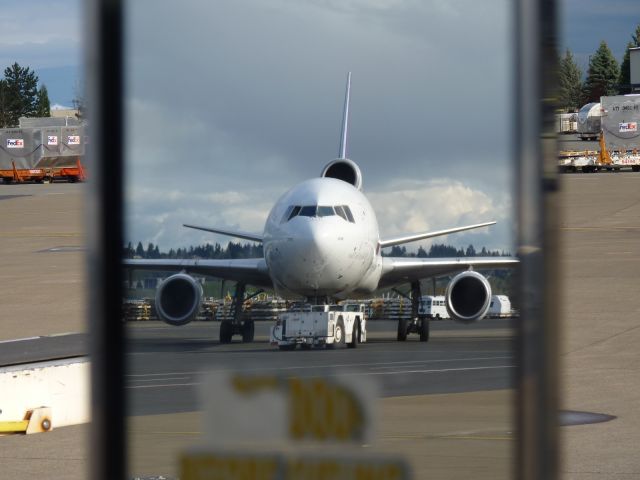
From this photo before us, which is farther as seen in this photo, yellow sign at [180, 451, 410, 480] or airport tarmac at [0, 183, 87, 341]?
airport tarmac at [0, 183, 87, 341]

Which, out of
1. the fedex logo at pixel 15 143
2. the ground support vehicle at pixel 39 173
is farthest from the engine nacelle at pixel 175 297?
the ground support vehicle at pixel 39 173

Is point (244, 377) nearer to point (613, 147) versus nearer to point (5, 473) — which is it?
point (5, 473)

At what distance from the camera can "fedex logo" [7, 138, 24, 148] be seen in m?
62.4

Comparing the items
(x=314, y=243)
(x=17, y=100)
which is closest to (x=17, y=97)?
(x=17, y=100)

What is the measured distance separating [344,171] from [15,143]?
62166 millimetres

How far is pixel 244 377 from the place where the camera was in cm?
297

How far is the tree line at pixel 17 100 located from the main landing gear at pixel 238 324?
10401cm

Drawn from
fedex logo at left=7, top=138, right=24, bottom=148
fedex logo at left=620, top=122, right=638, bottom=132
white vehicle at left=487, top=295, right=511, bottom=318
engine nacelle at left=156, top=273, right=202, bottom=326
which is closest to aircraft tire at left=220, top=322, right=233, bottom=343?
engine nacelle at left=156, top=273, right=202, bottom=326

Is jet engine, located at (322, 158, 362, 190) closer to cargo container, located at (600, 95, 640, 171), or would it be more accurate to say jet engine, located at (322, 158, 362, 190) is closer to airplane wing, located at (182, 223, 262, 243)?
airplane wing, located at (182, 223, 262, 243)

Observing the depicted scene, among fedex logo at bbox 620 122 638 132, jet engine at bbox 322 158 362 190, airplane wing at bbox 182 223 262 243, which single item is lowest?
airplane wing at bbox 182 223 262 243

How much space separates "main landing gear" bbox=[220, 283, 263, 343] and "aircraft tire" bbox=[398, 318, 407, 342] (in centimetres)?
52

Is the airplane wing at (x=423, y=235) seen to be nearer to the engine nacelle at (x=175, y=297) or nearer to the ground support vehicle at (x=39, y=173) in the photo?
the engine nacelle at (x=175, y=297)

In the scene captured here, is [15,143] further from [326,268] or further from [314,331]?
[314,331]

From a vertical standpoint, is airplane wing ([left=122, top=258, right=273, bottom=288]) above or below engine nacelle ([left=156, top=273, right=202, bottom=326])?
above
